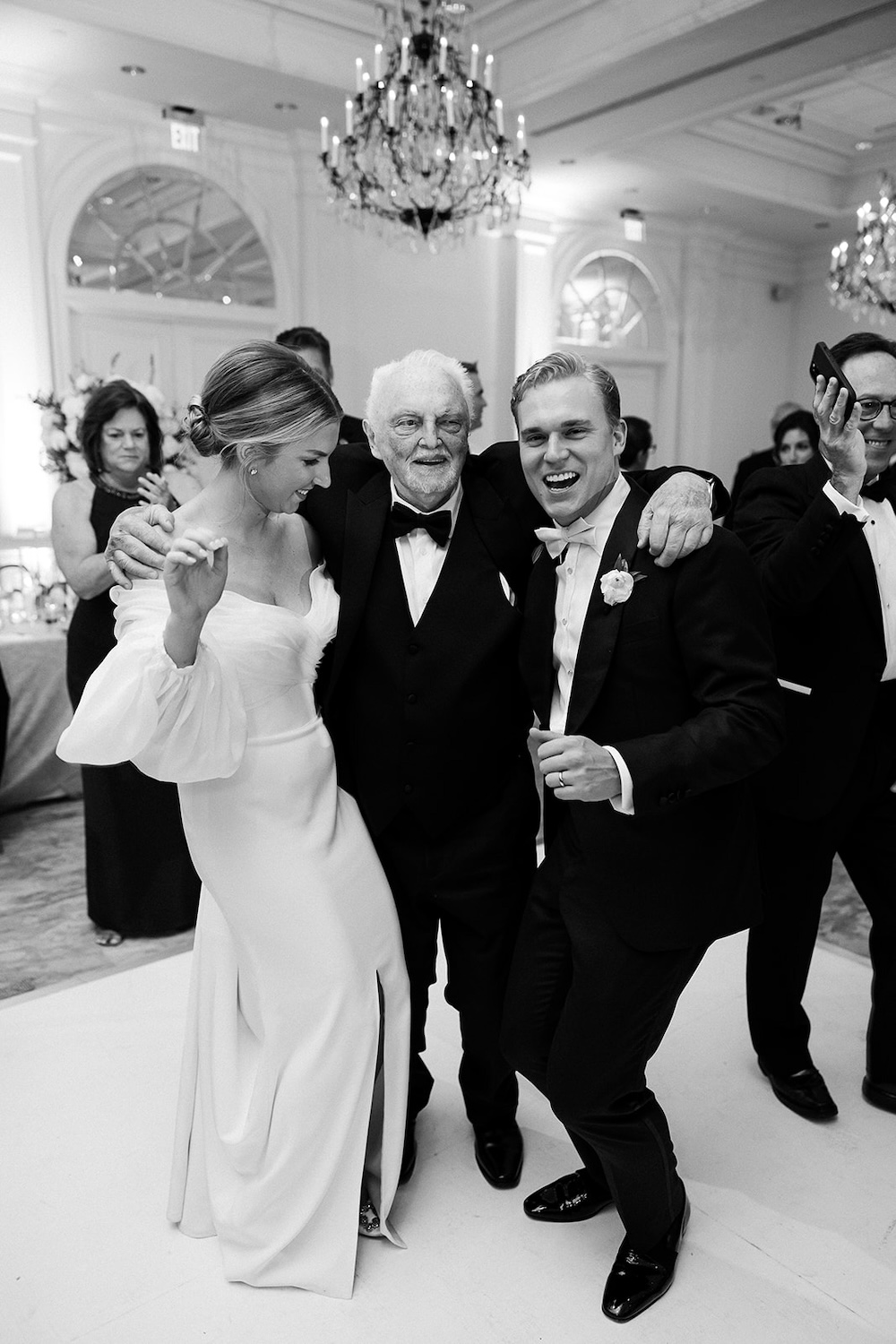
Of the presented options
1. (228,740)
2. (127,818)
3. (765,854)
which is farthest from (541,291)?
(228,740)

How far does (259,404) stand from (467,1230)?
1.76m

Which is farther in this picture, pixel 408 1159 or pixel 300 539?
pixel 408 1159

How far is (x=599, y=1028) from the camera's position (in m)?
1.95

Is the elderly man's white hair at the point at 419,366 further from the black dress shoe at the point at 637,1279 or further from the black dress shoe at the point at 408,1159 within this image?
the black dress shoe at the point at 637,1279

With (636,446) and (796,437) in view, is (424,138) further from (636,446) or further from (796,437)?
(796,437)

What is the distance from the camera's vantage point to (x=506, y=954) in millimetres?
2342

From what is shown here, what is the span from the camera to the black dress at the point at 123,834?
3781 mm

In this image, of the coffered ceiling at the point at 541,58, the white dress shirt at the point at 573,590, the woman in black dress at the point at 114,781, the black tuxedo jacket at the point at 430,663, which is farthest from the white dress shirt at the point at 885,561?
the coffered ceiling at the point at 541,58

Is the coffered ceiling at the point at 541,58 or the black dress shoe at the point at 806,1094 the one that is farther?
the coffered ceiling at the point at 541,58

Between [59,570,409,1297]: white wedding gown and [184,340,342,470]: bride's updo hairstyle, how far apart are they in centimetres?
30

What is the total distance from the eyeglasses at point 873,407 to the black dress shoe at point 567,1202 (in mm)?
1781

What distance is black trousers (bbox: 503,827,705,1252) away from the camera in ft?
6.42

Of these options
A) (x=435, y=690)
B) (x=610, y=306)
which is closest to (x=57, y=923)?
(x=435, y=690)

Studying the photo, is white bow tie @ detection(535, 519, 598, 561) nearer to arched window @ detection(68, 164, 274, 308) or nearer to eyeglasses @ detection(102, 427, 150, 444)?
eyeglasses @ detection(102, 427, 150, 444)
